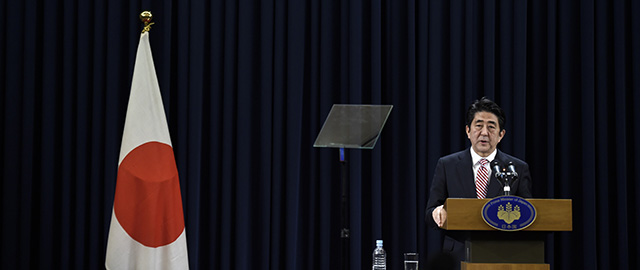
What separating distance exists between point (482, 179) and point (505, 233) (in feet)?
2.96

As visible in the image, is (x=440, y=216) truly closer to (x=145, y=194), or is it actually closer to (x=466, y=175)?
(x=466, y=175)

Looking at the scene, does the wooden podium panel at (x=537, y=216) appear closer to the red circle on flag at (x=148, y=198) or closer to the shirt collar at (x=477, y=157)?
the shirt collar at (x=477, y=157)

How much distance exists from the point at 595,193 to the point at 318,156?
2.01m

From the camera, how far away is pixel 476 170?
376 centimetres

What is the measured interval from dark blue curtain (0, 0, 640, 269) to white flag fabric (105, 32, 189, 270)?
58 centimetres

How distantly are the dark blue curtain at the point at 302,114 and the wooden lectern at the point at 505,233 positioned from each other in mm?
2191

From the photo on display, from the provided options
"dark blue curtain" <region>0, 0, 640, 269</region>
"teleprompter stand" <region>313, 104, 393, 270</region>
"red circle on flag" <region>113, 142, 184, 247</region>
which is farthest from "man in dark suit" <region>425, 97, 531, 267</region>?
"red circle on flag" <region>113, 142, 184, 247</region>

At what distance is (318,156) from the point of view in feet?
16.7

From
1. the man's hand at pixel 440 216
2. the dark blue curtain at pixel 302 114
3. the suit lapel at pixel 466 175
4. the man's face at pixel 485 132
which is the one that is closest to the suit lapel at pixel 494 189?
the suit lapel at pixel 466 175

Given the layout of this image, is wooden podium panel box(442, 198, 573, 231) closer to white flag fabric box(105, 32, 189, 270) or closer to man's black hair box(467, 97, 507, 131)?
man's black hair box(467, 97, 507, 131)

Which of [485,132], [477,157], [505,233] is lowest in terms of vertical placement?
[505,233]

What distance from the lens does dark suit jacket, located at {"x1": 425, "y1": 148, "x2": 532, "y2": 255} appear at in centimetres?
363

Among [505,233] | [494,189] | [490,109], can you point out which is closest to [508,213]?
[505,233]

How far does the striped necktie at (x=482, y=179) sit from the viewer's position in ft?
11.9
